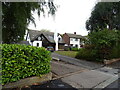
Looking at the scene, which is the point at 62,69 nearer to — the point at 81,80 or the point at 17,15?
the point at 81,80

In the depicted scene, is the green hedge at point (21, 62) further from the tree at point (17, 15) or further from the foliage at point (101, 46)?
the foliage at point (101, 46)

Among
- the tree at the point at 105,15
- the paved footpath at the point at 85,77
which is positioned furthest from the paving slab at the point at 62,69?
the tree at the point at 105,15

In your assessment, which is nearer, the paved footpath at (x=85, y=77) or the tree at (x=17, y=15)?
the paved footpath at (x=85, y=77)

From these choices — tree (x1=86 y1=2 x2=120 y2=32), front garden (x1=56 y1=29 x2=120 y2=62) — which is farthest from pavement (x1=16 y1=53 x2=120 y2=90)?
tree (x1=86 y1=2 x2=120 y2=32)

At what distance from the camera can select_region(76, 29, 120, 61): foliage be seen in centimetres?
838

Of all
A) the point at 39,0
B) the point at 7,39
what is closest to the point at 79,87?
the point at 39,0

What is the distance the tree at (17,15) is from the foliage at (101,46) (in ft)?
18.7

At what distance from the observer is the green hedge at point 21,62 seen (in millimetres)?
2951

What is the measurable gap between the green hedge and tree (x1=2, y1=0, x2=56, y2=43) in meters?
1.90

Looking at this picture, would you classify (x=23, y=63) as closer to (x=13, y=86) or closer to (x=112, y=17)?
(x=13, y=86)

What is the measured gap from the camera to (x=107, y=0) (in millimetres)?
10961

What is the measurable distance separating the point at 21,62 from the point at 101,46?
301 inches

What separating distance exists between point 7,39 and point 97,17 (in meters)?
13.4

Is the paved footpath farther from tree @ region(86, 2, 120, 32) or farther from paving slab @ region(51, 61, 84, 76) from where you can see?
tree @ region(86, 2, 120, 32)
